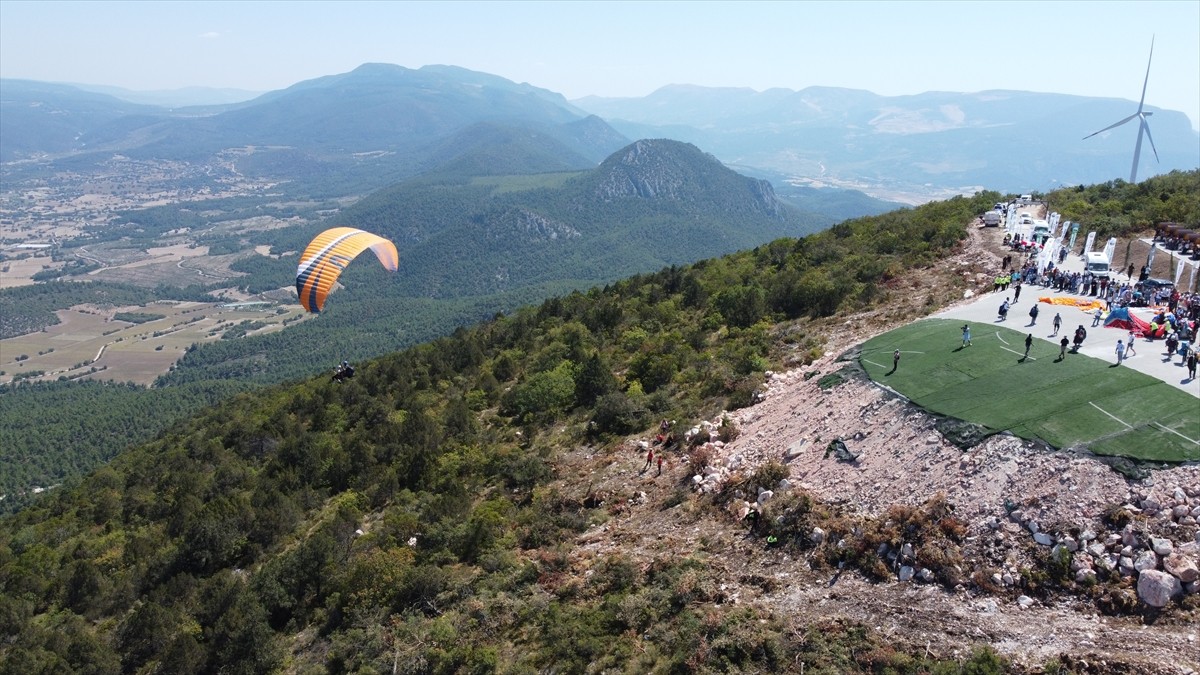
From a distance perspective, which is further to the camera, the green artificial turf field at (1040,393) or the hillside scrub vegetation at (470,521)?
the green artificial turf field at (1040,393)

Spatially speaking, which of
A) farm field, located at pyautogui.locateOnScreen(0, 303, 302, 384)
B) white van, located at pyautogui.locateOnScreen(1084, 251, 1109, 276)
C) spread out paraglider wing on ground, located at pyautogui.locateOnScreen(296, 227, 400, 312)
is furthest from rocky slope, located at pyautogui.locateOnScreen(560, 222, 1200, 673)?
farm field, located at pyautogui.locateOnScreen(0, 303, 302, 384)

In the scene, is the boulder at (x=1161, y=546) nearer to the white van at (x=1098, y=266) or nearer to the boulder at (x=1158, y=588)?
the boulder at (x=1158, y=588)

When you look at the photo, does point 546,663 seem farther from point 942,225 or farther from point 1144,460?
point 942,225

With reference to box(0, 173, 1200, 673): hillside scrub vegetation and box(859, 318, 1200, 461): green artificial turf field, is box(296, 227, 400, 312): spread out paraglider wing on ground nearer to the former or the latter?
box(0, 173, 1200, 673): hillside scrub vegetation

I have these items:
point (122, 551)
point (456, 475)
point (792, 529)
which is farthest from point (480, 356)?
point (792, 529)

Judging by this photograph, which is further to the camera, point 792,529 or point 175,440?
point 175,440

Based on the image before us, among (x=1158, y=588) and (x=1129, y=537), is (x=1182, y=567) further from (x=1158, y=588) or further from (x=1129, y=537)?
(x=1129, y=537)

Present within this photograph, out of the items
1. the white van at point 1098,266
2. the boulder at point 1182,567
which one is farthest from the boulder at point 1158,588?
the white van at point 1098,266
